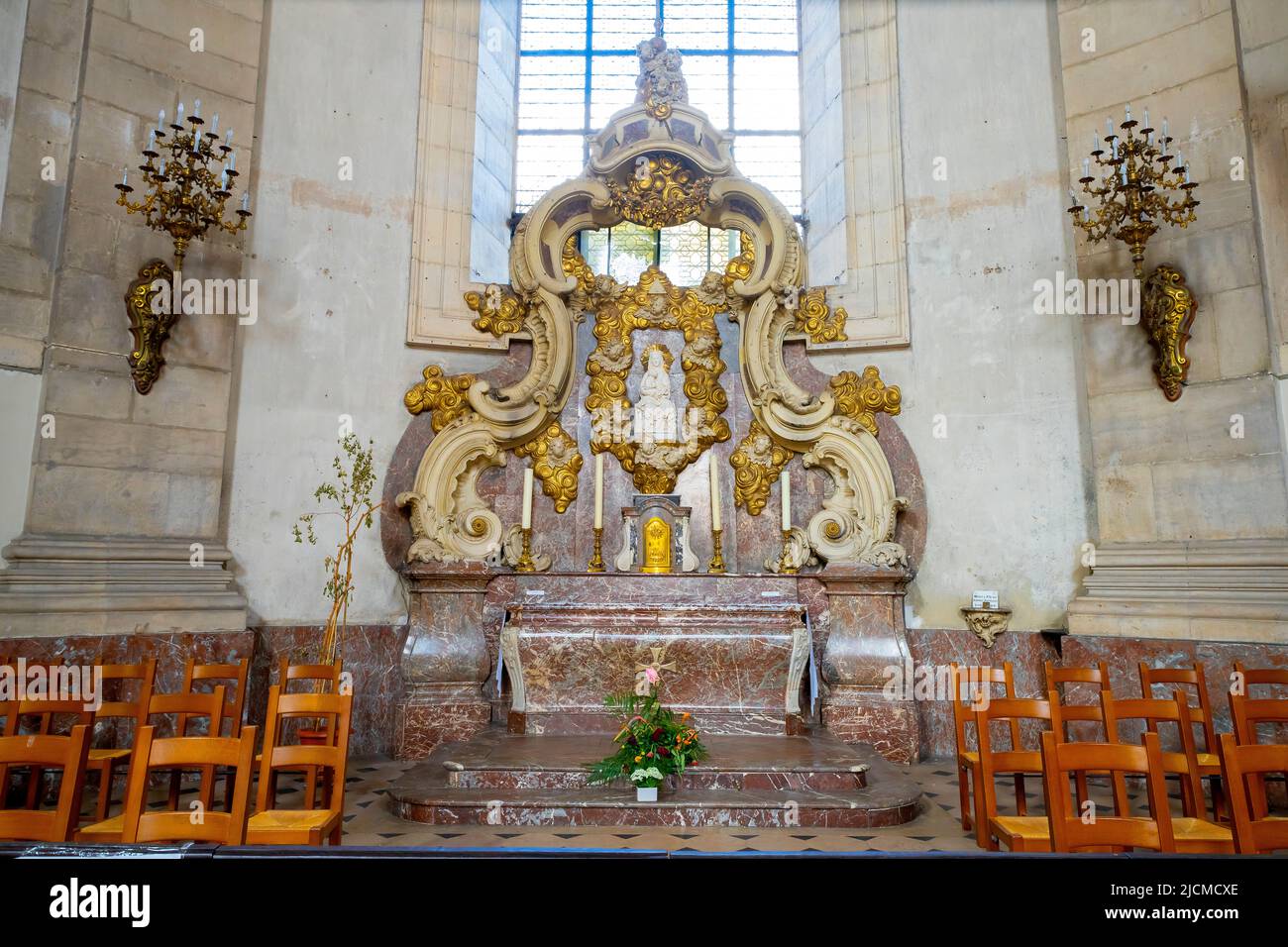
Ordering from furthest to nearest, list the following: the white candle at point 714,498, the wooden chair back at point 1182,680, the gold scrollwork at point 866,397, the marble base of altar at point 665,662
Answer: the gold scrollwork at point 866,397, the white candle at point 714,498, the marble base of altar at point 665,662, the wooden chair back at point 1182,680

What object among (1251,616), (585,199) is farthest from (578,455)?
(1251,616)

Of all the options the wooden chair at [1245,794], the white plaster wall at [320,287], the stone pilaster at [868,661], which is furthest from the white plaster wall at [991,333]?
the wooden chair at [1245,794]

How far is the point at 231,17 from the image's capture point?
25.5 feet

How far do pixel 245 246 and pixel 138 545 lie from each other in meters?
2.88

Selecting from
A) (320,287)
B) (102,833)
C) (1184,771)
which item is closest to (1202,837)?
(1184,771)

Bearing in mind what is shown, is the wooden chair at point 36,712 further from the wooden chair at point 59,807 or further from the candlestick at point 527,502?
the candlestick at point 527,502

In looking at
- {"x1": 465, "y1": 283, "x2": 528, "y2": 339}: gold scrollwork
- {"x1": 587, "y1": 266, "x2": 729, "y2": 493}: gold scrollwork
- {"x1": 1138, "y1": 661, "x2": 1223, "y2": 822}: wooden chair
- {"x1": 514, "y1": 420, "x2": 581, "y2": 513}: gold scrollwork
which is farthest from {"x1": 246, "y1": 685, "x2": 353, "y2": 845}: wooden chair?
{"x1": 465, "y1": 283, "x2": 528, "y2": 339}: gold scrollwork

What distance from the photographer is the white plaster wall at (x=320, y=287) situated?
7566 millimetres

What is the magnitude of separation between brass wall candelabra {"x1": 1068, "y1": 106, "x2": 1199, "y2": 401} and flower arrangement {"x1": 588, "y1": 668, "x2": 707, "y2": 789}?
4.84 meters

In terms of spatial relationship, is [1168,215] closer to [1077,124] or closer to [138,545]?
[1077,124]

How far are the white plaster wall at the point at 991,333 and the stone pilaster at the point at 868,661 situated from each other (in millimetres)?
618

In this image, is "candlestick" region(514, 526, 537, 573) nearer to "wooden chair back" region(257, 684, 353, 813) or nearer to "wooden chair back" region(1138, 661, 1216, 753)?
"wooden chair back" region(257, 684, 353, 813)

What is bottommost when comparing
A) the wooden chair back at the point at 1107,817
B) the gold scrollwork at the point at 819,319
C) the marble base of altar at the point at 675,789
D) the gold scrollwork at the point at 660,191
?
the marble base of altar at the point at 675,789

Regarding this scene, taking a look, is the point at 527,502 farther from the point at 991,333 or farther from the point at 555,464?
the point at 991,333
